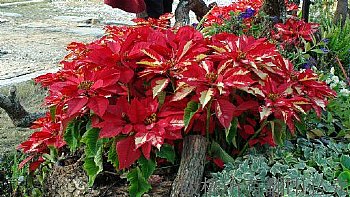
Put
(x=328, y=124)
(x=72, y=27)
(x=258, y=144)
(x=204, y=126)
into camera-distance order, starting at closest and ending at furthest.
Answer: (x=204, y=126) → (x=258, y=144) → (x=328, y=124) → (x=72, y=27)

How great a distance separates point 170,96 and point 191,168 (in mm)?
264

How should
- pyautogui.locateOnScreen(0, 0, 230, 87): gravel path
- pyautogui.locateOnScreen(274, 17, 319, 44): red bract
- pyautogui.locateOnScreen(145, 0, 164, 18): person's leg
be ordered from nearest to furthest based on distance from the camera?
pyautogui.locateOnScreen(274, 17, 319, 44): red bract → pyautogui.locateOnScreen(145, 0, 164, 18): person's leg → pyautogui.locateOnScreen(0, 0, 230, 87): gravel path

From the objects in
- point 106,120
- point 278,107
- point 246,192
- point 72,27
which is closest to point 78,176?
point 106,120

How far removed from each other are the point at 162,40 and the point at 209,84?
0.35 metres

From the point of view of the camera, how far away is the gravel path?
5.35 meters

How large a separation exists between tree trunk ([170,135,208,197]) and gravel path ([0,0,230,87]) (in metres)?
3.24

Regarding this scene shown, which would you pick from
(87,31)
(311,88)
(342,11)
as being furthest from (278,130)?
(87,31)

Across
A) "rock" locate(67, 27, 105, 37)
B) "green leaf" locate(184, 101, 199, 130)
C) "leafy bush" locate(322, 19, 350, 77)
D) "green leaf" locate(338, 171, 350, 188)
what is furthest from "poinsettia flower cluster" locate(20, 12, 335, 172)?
"rock" locate(67, 27, 105, 37)

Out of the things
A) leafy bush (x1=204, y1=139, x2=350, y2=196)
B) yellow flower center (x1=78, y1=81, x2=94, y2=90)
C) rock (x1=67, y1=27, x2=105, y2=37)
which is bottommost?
rock (x1=67, y1=27, x2=105, y2=37)

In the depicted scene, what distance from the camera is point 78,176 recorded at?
1951mm

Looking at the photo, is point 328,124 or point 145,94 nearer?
point 145,94

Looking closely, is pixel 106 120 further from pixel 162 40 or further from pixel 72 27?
pixel 72 27

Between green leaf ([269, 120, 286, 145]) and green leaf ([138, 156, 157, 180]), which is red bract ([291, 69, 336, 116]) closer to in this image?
green leaf ([269, 120, 286, 145])

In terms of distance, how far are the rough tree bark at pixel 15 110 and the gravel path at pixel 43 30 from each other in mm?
1503
